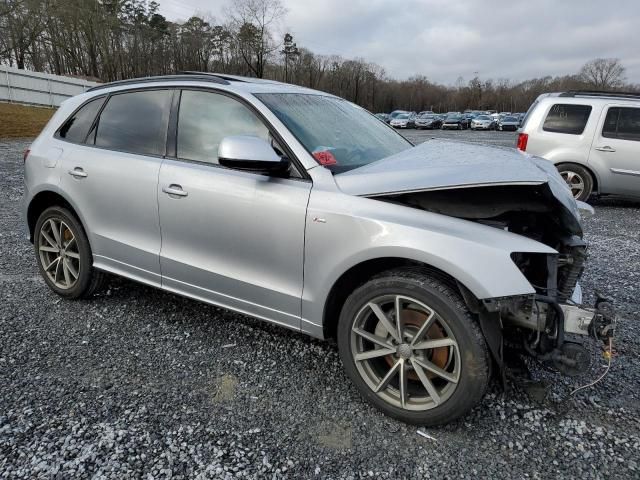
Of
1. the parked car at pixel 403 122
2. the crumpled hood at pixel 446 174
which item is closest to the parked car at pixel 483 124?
the parked car at pixel 403 122

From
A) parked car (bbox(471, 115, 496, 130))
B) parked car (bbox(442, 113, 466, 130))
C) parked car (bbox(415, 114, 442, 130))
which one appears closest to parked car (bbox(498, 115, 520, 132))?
parked car (bbox(471, 115, 496, 130))

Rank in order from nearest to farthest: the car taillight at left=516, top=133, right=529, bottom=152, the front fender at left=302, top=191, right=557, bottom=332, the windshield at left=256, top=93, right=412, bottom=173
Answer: the front fender at left=302, top=191, right=557, bottom=332, the windshield at left=256, top=93, right=412, bottom=173, the car taillight at left=516, top=133, right=529, bottom=152

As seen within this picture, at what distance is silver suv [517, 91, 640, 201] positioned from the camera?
24.6 feet

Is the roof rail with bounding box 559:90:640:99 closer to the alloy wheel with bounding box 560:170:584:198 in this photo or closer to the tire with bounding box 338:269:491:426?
the alloy wheel with bounding box 560:170:584:198

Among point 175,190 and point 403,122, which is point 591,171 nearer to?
point 175,190

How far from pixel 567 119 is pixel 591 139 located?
52cm

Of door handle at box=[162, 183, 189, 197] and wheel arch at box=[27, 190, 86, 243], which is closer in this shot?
door handle at box=[162, 183, 189, 197]

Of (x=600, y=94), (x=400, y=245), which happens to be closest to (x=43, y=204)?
(x=400, y=245)

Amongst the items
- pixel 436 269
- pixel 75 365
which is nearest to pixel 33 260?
pixel 75 365

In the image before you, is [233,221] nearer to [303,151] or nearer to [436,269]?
[303,151]

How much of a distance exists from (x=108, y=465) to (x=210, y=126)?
6.51 feet

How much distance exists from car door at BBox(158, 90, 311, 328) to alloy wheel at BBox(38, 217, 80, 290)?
3.46ft

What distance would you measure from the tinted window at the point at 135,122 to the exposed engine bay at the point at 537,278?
172cm

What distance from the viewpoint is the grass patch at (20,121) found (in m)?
18.2
